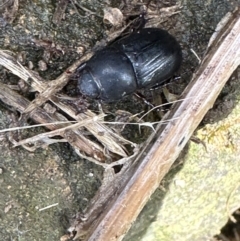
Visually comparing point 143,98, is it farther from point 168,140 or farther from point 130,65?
point 168,140

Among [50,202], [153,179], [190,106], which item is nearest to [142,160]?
[153,179]

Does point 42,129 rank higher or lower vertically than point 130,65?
lower

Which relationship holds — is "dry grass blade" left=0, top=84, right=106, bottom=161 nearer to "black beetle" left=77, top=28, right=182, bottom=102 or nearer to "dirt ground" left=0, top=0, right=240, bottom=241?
"dirt ground" left=0, top=0, right=240, bottom=241

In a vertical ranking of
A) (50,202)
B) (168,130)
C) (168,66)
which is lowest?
(50,202)

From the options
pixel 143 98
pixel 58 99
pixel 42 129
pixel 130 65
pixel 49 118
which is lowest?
pixel 42 129

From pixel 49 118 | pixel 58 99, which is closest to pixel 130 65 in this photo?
pixel 58 99

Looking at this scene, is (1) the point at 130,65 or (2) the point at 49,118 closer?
(2) the point at 49,118

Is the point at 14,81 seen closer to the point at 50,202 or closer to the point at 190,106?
the point at 50,202

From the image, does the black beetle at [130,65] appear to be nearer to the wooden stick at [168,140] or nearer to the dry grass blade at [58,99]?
the dry grass blade at [58,99]
